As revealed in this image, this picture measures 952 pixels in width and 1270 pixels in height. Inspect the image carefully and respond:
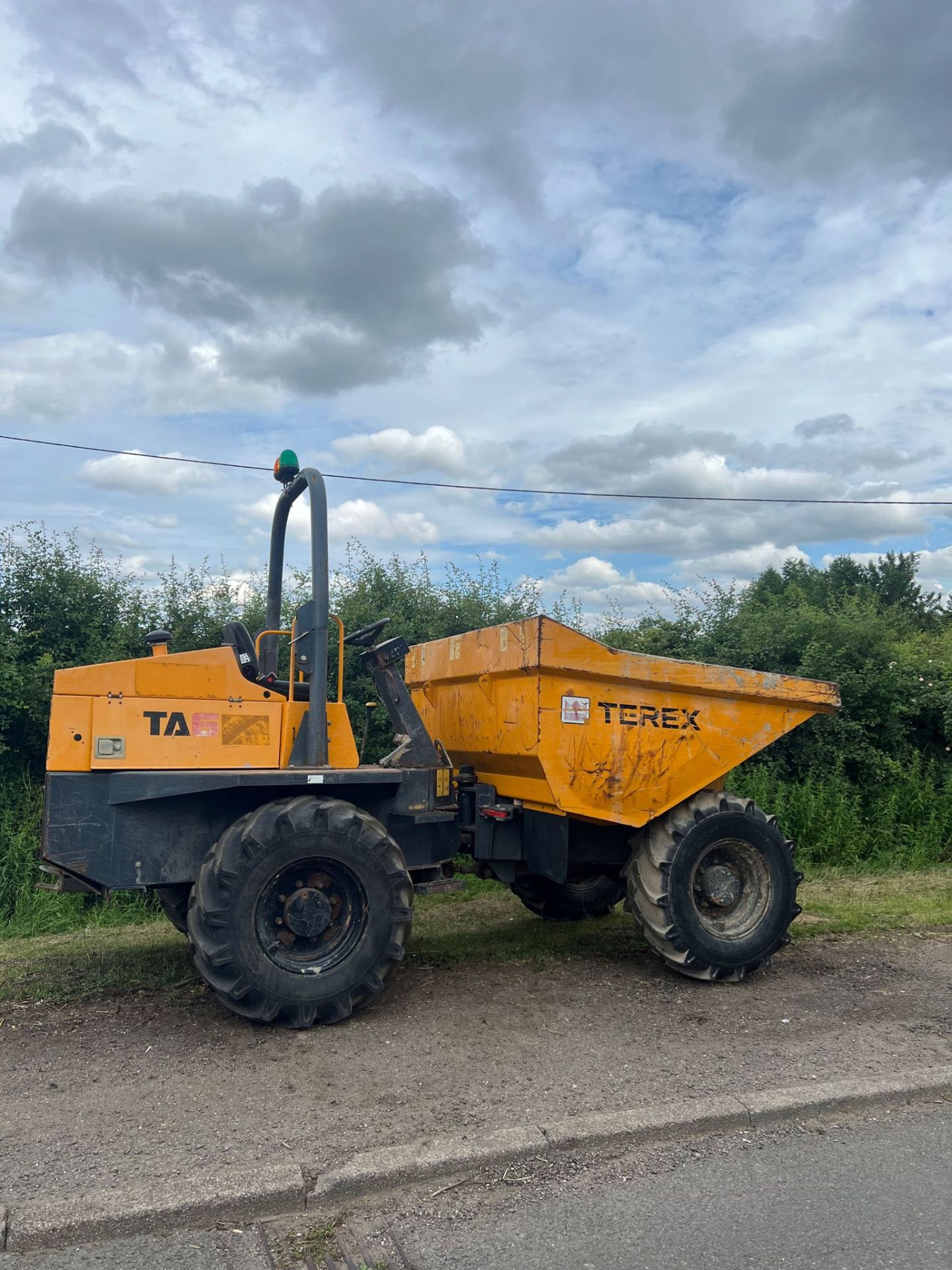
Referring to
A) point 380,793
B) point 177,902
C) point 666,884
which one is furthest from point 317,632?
point 666,884

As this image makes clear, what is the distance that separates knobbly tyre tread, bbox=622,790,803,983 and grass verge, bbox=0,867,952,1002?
731mm

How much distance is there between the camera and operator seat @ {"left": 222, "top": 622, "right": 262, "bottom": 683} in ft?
18.1

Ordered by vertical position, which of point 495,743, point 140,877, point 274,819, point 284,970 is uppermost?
point 495,743

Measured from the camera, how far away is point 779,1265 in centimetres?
316

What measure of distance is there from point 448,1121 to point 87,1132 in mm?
1425

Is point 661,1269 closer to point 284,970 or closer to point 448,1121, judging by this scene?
point 448,1121

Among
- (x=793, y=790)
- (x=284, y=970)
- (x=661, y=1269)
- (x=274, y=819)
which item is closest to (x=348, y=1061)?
(x=284, y=970)

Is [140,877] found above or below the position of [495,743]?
below

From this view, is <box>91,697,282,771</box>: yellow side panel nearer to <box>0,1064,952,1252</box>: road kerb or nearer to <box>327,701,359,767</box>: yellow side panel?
<box>327,701,359,767</box>: yellow side panel

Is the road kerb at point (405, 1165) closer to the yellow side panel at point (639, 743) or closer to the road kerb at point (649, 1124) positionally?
the road kerb at point (649, 1124)

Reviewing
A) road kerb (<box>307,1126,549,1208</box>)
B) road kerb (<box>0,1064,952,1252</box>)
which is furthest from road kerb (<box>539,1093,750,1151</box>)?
road kerb (<box>307,1126,549,1208</box>)

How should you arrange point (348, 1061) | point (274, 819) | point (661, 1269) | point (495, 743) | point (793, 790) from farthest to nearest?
1. point (793, 790)
2. point (495, 743)
3. point (274, 819)
4. point (348, 1061)
5. point (661, 1269)

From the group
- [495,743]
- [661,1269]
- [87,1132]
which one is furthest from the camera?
[495,743]

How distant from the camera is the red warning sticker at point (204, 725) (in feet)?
17.3
